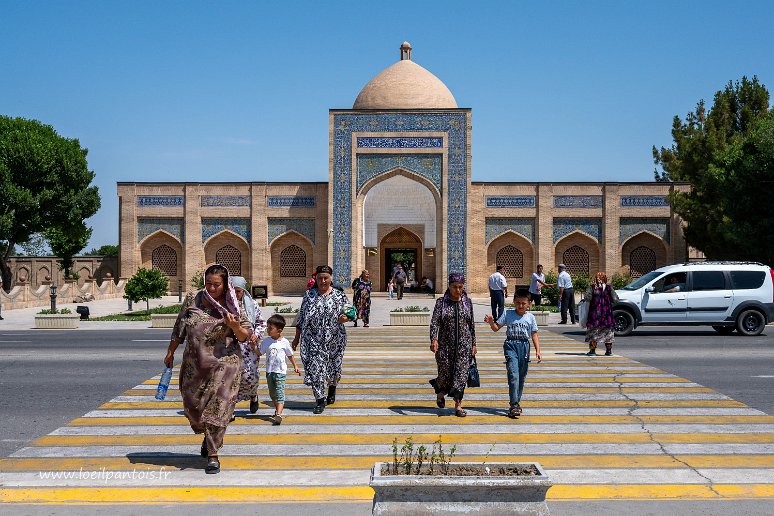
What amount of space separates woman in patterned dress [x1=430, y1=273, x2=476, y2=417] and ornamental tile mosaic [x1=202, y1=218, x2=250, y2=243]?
30.1m

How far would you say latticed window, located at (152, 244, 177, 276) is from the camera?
37.4 metres

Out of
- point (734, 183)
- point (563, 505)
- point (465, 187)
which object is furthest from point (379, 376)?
point (465, 187)

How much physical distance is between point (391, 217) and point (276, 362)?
29.4m

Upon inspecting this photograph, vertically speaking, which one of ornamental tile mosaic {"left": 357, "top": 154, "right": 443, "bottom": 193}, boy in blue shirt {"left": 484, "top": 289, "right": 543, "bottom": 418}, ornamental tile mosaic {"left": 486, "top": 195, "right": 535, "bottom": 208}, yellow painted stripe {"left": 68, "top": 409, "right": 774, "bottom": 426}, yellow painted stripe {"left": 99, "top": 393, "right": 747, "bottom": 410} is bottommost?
yellow painted stripe {"left": 68, "top": 409, "right": 774, "bottom": 426}

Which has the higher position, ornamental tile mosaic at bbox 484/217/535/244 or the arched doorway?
ornamental tile mosaic at bbox 484/217/535/244

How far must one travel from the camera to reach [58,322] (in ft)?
64.4

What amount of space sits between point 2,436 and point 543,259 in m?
31.4

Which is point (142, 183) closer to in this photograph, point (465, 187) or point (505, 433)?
point (465, 187)

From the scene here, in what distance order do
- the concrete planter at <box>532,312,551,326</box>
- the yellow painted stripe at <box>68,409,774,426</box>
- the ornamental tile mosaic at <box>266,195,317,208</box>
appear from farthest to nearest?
1. the ornamental tile mosaic at <box>266,195,317,208</box>
2. the concrete planter at <box>532,312,551,326</box>
3. the yellow painted stripe at <box>68,409,774,426</box>

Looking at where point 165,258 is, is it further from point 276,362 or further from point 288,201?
point 276,362

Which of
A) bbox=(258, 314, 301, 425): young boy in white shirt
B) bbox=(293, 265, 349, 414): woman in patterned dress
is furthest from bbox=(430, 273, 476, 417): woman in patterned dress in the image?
bbox=(258, 314, 301, 425): young boy in white shirt

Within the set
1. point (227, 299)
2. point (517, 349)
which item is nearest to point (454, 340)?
point (517, 349)

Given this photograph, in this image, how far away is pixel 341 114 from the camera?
35.7 meters

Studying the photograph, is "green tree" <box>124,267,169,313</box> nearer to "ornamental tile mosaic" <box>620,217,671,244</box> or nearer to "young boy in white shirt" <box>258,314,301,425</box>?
"young boy in white shirt" <box>258,314,301,425</box>
